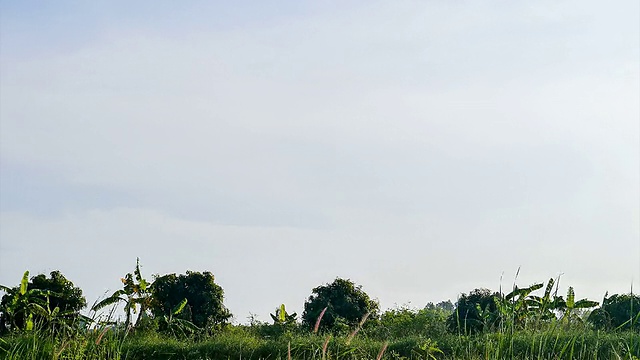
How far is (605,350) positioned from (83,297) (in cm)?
952

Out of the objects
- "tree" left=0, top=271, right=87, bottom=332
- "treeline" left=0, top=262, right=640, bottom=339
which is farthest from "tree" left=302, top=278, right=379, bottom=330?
"tree" left=0, top=271, right=87, bottom=332

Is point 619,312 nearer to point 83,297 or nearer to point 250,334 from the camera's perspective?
point 250,334

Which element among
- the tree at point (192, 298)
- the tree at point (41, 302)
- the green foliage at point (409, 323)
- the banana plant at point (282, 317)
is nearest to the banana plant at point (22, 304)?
the tree at point (41, 302)

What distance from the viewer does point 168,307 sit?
15.5 m

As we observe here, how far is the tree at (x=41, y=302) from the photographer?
14.0m

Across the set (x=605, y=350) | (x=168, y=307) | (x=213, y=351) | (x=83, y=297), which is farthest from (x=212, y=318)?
(x=605, y=350)

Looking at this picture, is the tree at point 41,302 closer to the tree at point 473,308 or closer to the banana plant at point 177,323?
the banana plant at point 177,323

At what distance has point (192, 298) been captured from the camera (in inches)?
611

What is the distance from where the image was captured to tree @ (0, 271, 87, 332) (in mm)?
14008

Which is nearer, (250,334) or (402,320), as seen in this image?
(250,334)

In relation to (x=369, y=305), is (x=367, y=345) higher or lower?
lower

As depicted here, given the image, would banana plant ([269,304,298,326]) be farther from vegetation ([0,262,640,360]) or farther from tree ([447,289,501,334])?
tree ([447,289,501,334])

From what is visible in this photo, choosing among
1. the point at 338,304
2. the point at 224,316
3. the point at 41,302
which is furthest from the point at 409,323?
the point at 41,302

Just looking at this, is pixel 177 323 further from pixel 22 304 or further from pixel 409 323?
pixel 409 323
